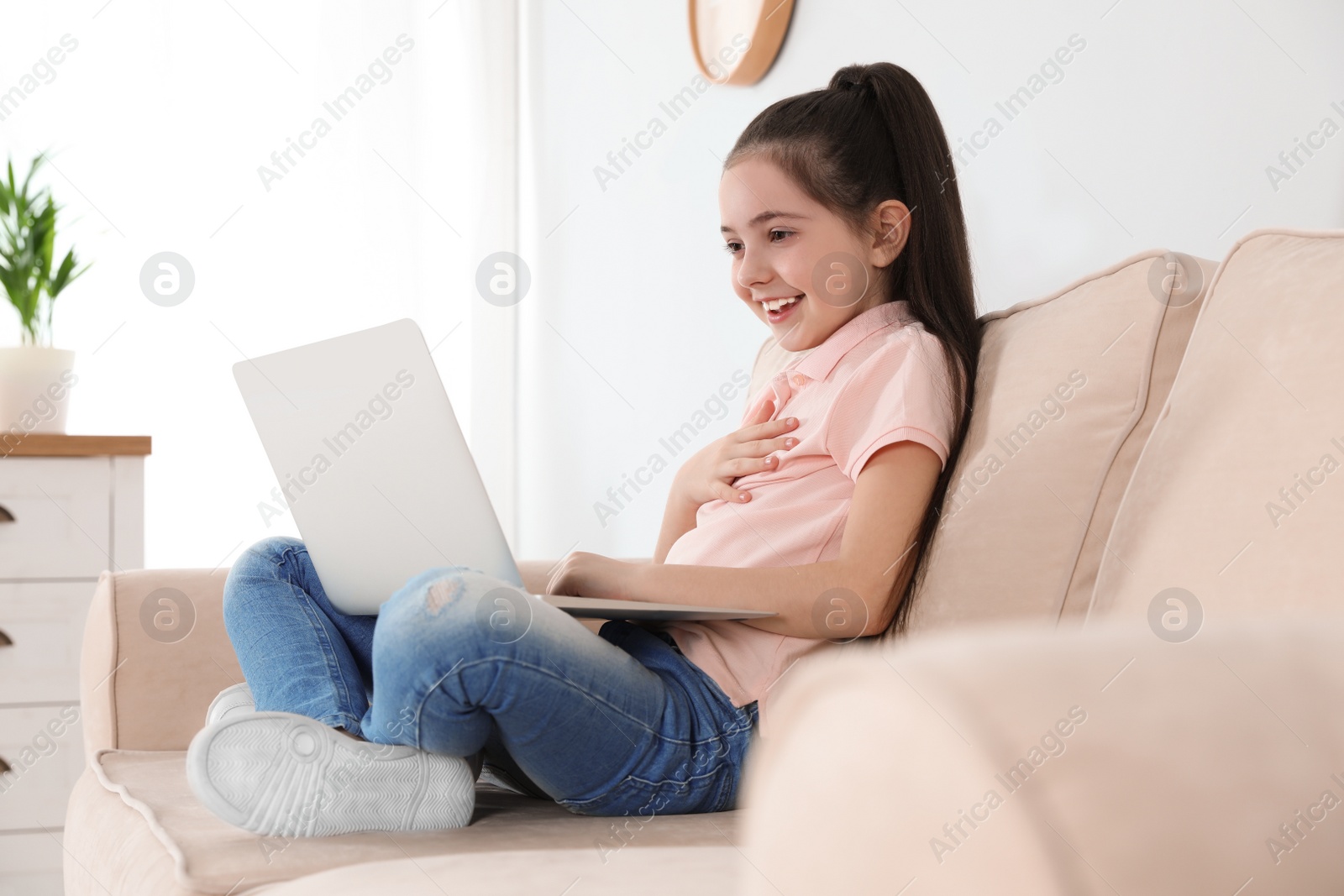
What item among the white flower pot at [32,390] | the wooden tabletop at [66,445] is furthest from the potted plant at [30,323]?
the wooden tabletop at [66,445]

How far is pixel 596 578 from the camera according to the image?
98 centimetres

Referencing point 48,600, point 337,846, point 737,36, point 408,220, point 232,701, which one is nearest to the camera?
point 337,846

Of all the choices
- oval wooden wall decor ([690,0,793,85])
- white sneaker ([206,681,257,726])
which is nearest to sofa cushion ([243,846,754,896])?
white sneaker ([206,681,257,726])

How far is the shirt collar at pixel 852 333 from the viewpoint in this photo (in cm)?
104

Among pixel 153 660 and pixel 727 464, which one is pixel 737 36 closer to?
pixel 727 464

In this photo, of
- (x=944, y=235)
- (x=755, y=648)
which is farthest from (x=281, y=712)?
(x=944, y=235)

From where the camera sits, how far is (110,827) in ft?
2.75

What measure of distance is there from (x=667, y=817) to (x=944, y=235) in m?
0.60

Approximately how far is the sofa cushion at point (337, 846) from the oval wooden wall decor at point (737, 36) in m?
1.31

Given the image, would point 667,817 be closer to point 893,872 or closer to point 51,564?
point 893,872

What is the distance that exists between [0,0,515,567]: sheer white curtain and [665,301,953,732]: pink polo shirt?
1898mm

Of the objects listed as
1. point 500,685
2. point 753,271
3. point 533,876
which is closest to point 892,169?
point 753,271

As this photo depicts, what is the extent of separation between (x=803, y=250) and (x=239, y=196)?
203 cm

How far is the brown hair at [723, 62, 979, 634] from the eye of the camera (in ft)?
3.47
